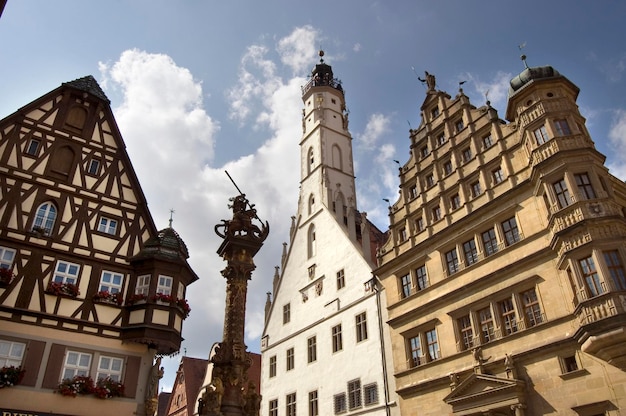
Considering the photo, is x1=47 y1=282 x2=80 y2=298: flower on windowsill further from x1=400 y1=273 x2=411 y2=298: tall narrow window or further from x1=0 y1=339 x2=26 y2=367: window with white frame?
x1=400 y1=273 x2=411 y2=298: tall narrow window

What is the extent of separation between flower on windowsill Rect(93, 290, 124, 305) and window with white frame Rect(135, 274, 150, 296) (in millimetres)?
680

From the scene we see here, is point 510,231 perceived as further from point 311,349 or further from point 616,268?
point 311,349

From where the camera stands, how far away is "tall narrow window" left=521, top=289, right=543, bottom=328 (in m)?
17.1

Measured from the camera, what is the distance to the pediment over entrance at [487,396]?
16.4 metres

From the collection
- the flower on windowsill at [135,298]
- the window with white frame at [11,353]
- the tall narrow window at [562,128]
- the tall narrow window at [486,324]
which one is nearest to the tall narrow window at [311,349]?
the tall narrow window at [486,324]

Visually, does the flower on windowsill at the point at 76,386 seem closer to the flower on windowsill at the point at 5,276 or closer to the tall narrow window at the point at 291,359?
the flower on windowsill at the point at 5,276

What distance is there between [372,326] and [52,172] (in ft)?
51.4

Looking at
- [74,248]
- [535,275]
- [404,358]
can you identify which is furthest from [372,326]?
[74,248]

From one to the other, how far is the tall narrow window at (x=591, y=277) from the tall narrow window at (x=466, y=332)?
499 cm

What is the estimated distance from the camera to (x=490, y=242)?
1973 centimetres

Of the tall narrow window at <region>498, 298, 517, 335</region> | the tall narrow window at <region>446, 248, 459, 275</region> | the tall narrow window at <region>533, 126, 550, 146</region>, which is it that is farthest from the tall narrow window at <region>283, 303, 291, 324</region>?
the tall narrow window at <region>533, 126, 550, 146</region>

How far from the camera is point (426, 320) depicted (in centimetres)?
2088

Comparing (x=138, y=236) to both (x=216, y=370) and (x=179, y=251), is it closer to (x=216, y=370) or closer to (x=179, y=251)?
(x=179, y=251)

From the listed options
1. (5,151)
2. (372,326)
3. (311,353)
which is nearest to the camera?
(5,151)
